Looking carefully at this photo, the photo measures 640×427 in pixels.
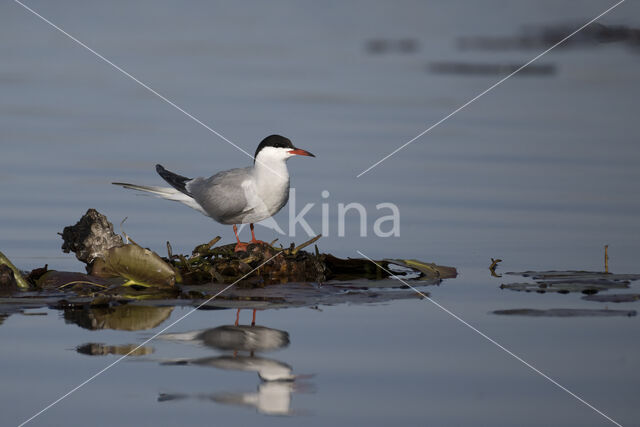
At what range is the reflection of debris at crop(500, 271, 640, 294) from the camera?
630 cm

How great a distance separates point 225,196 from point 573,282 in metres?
2.93

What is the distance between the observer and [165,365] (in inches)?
184

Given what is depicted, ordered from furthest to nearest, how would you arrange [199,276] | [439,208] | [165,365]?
[439,208] → [199,276] → [165,365]

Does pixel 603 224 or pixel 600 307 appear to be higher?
pixel 603 224

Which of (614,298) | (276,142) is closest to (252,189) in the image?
(276,142)

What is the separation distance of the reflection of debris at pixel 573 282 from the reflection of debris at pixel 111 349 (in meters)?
2.48

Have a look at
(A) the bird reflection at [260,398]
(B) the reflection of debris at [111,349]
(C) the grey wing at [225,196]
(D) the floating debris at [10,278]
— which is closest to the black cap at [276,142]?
(C) the grey wing at [225,196]

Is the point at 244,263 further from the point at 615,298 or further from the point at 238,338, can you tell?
the point at 615,298

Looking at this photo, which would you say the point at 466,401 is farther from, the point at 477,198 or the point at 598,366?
the point at 477,198

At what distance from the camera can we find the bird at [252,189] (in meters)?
8.05

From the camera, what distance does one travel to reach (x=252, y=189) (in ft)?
26.5

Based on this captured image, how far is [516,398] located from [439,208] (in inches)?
183

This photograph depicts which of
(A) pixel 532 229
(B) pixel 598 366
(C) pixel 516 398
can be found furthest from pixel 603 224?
(C) pixel 516 398

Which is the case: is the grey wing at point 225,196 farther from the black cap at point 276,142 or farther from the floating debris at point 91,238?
the floating debris at point 91,238
